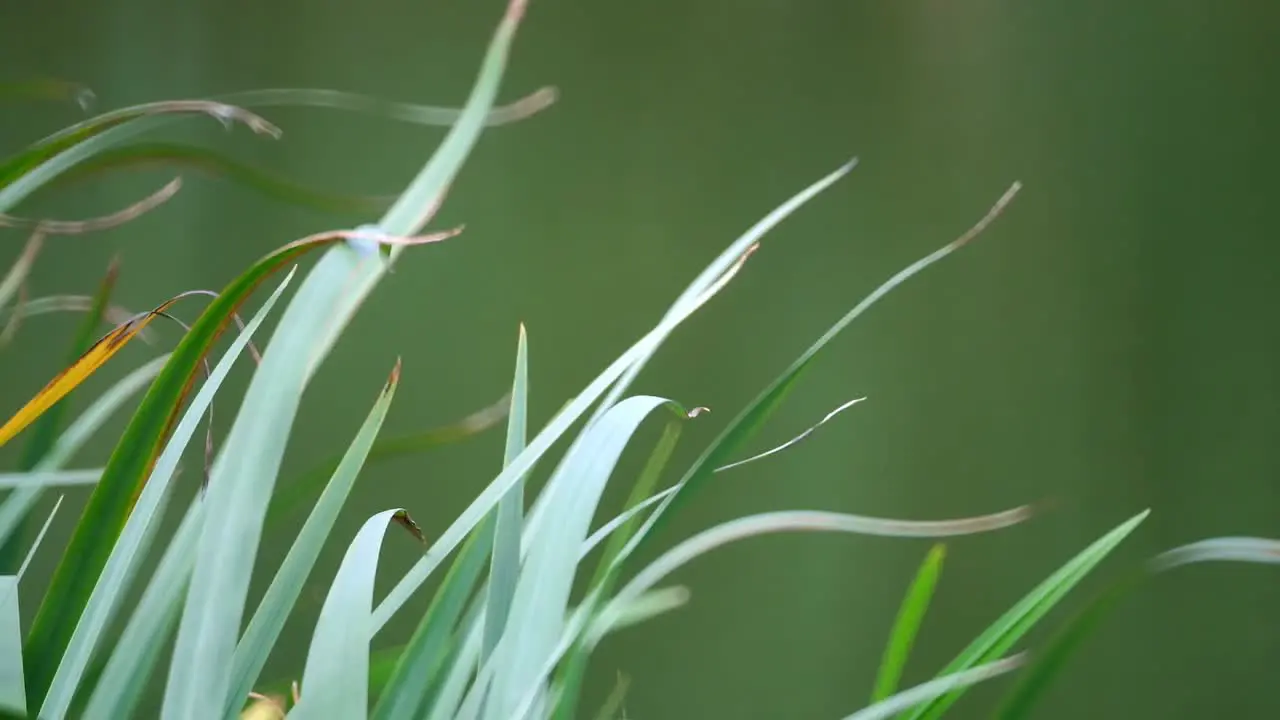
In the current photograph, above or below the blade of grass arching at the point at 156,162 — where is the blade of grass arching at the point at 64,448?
below

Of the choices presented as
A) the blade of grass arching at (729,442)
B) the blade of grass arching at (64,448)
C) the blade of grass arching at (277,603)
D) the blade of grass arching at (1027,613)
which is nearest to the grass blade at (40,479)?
the blade of grass arching at (64,448)

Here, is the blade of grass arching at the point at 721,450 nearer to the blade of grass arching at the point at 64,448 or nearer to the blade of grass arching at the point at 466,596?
the blade of grass arching at the point at 466,596

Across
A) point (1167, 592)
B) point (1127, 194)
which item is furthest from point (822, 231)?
point (1167, 592)

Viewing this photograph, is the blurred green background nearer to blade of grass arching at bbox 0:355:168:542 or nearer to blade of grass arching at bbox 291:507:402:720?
blade of grass arching at bbox 0:355:168:542

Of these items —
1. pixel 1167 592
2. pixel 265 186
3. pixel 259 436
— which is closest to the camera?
pixel 259 436

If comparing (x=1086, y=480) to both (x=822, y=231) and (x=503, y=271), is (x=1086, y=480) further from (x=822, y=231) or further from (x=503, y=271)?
(x=503, y=271)

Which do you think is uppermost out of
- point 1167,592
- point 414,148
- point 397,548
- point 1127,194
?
point 414,148
